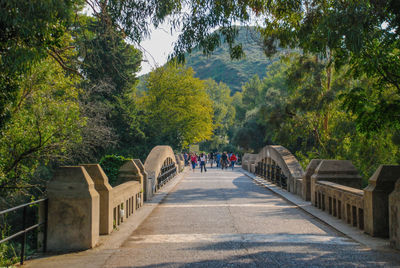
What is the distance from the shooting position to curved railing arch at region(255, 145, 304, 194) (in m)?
15.5

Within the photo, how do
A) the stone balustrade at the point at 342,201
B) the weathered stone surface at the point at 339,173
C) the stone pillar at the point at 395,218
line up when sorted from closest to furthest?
the stone pillar at the point at 395,218, the stone balustrade at the point at 342,201, the weathered stone surface at the point at 339,173

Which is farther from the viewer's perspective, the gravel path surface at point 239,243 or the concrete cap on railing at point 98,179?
the concrete cap on railing at point 98,179

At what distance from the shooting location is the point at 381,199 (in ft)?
24.1

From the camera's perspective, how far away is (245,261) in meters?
5.59

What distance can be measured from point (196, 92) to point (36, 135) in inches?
1236

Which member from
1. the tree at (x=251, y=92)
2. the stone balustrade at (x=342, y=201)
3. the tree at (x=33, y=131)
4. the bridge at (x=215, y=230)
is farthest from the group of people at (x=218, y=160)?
the tree at (x=251, y=92)

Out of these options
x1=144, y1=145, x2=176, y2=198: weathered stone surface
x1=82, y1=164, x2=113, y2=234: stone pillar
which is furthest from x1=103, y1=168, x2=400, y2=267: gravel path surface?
x1=144, y1=145, x2=176, y2=198: weathered stone surface

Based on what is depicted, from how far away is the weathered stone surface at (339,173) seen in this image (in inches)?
450

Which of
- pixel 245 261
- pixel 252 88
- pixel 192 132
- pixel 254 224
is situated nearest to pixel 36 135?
pixel 254 224

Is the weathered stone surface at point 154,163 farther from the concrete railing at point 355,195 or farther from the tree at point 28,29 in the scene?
the tree at point 28,29

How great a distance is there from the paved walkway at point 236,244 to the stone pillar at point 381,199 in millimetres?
646

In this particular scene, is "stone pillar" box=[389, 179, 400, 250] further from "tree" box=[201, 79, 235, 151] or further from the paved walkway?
"tree" box=[201, 79, 235, 151]

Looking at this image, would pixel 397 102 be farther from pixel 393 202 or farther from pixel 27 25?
pixel 27 25

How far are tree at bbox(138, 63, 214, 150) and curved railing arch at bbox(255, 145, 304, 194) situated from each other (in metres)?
21.1
